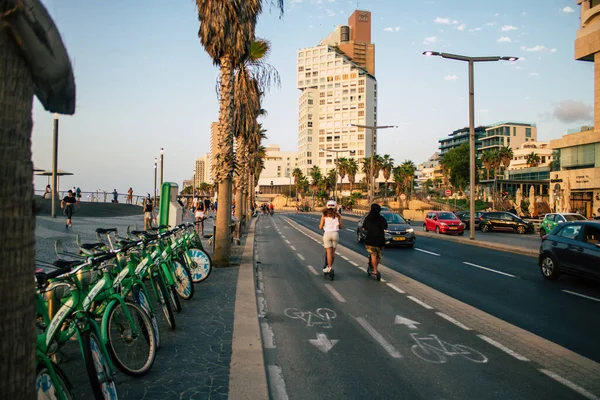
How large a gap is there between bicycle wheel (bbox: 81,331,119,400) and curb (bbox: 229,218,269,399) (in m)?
1.10

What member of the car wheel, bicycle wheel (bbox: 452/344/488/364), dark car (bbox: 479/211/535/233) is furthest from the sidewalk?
dark car (bbox: 479/211/535/233)

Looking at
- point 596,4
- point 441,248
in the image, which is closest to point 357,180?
point 596,4

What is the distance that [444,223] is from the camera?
107 ft

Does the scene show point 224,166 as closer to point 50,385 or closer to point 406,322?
point 406,322

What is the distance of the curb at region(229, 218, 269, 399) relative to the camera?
4.68 metres

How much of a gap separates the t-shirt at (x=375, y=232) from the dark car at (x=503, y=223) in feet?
89.5

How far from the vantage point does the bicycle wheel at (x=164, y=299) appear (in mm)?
6766

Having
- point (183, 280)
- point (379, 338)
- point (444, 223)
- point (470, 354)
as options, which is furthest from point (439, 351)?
point (444, 223)

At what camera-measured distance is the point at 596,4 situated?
53.8 metres

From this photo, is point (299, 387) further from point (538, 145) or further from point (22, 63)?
point (538, 145)

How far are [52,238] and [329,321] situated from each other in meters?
14.8

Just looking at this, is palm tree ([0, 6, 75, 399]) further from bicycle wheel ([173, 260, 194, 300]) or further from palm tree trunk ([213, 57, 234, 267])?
palm tree trunk ([213, 57, 234, 267])

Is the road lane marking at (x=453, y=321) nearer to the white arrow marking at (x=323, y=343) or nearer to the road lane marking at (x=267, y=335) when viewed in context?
the white arrow marking at (x=323, y=343)

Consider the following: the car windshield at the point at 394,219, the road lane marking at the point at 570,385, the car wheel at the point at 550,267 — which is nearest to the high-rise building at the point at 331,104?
the car windshield at the point at 394,219
